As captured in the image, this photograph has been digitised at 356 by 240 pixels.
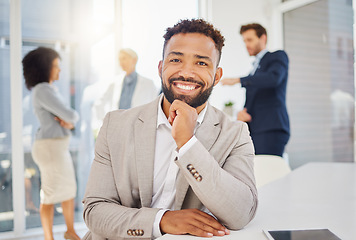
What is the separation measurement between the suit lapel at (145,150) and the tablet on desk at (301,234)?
0.43 metres

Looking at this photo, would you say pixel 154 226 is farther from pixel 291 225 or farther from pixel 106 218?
pixel 291 225

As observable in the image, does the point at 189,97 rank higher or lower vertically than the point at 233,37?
lower

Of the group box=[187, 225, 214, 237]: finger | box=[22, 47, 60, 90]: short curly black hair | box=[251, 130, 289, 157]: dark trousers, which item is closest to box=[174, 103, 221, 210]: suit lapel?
box=[187, 225, 214, 237]: finger

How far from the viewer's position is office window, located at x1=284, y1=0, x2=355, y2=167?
4.17 m

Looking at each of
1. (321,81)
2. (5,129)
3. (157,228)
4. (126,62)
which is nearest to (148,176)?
(157,228)

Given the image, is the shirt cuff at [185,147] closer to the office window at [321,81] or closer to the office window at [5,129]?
the office window at [5,129]

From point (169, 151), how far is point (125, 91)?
2.83 metres

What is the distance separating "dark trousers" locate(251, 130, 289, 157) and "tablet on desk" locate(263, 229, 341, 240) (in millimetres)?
2022

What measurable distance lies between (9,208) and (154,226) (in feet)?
9.97

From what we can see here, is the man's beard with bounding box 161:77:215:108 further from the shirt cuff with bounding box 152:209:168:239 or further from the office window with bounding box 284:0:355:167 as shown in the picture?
the office window with bounding box 284:0:355:167

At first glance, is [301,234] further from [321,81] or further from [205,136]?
[321,81]

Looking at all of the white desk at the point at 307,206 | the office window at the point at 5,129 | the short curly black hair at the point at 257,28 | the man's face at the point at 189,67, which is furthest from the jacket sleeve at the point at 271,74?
the office window at the point at 5,129

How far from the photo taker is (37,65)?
136 inches

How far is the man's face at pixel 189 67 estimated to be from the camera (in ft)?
4.07
